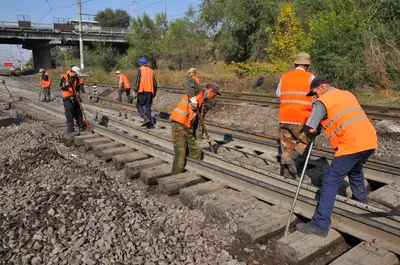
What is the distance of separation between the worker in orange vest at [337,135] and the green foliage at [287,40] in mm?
20594

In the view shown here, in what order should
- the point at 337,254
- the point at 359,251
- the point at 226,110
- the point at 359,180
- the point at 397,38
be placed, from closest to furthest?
the point at 359,251 → the point at 337,254 → the point at 359,180 → the point at 226,110 → the point at 397,38

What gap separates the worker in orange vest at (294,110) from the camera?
16.1ft

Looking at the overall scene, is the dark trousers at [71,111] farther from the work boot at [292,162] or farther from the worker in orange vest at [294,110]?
the work boot at [292,162]

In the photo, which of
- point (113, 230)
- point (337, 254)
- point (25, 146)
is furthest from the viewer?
point (25, 146)

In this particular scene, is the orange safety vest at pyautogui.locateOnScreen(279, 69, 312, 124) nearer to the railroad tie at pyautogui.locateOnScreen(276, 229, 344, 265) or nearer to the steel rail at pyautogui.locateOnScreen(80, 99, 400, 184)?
the steel rail at pyautogui.locateOnScreen(80, 99, 400, 184)

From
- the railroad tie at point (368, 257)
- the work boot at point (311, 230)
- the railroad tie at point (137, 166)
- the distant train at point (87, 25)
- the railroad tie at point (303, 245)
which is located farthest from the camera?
the distant train at point (87, 25)

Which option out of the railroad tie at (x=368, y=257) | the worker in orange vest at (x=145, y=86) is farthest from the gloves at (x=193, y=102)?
the worker in orange vest at (x=145, y=86)

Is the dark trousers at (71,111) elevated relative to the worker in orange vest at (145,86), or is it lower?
lower

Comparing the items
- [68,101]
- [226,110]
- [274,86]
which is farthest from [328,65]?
[68,101]

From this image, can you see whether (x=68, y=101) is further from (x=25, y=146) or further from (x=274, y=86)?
(x=274, y=86)

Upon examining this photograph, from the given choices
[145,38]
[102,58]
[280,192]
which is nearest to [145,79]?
[280,192]

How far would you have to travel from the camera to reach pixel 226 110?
43.2 ft

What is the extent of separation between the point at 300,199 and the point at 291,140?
1.46m

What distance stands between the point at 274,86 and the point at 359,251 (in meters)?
16.9
